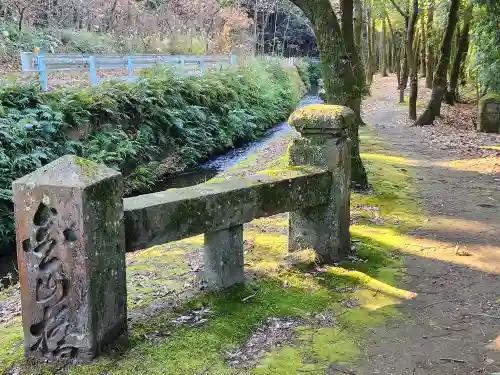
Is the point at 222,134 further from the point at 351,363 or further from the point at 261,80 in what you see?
the point at 351,363

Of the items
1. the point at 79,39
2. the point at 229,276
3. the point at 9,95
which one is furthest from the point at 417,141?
the point at 79,39

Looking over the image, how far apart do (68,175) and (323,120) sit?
2842mm

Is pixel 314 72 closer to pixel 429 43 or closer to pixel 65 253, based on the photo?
pixel 429 43

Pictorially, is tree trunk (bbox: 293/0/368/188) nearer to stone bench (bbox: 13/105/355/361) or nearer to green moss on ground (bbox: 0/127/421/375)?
green moss on ground (bbox: 0/127/421/375)

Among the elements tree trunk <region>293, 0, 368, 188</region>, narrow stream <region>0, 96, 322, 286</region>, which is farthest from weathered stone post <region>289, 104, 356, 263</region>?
narrow stream <region>0, 96, 322, 286</region>

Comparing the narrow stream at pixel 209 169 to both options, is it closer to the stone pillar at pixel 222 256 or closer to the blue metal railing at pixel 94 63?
the blue metal railing at pixel 94 63

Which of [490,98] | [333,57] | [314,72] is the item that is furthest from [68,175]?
[314,72]

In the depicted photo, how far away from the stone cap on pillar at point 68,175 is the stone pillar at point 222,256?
1.33 m

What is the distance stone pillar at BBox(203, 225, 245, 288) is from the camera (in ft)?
14.4

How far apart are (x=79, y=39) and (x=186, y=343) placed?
23.6 m

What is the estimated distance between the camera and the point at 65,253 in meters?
3.21

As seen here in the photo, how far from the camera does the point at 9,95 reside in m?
12.0

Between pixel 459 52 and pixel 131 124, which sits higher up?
pixel 459 52

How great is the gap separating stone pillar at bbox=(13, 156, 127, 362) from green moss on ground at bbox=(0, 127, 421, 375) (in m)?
0.20
